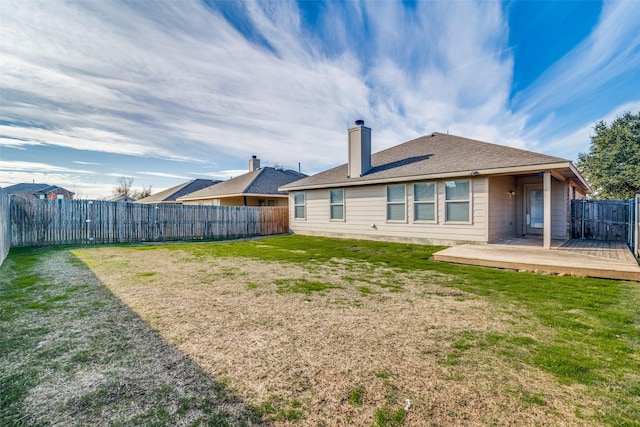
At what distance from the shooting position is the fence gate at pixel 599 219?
36.2 feet

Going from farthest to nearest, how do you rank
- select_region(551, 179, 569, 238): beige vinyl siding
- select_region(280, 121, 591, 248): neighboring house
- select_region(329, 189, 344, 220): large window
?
select_region(329, 189, 344, 220): large window → select_region(551, 179, 569, 238): beige vinyl siding → select_region(280, 121, 591, 248): neighboring house

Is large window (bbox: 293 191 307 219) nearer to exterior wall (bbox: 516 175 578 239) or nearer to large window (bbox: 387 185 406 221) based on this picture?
large window (bbox: 387 185 406 221)

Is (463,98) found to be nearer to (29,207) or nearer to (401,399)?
(401,399)

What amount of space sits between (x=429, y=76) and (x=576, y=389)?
40.7 feet

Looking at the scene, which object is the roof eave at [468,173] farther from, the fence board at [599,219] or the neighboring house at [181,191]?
the neighboring house at [181,191]

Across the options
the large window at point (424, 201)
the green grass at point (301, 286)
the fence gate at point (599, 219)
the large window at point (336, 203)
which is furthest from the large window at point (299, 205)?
the fence gate at point (599, 219)

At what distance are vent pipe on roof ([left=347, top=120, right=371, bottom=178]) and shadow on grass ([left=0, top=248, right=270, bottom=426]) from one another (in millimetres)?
10013

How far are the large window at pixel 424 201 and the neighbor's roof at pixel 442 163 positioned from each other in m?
0.46

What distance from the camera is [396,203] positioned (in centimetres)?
1076

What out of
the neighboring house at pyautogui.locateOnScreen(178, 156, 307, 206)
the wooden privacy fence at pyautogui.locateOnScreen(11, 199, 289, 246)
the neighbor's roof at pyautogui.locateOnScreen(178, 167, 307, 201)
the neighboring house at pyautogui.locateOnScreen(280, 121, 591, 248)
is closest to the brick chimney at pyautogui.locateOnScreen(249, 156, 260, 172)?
the neighboring house at pyautogui.locateOnScreen(178, 156, 307, 206)

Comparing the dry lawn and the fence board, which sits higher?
the fence board

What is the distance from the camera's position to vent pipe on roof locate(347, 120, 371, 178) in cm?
1221

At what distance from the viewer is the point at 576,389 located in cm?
205

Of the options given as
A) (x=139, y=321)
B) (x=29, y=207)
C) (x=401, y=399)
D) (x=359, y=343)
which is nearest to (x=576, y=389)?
(x=401, y=399)
